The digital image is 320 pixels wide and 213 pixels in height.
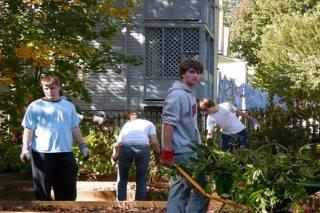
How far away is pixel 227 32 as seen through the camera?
66.2 meters

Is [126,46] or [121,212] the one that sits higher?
[126,46]

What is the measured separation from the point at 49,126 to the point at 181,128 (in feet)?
6.55

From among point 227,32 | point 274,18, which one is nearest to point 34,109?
point 274,18

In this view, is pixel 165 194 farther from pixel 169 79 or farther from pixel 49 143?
pixel 169 79

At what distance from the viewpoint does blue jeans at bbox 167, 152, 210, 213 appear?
7.01 meters

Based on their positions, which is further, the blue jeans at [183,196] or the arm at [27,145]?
the arm at [27,145]

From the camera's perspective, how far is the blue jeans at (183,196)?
7.01 metres

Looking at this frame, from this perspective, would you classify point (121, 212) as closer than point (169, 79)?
Yes

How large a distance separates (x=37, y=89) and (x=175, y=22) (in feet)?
51.3

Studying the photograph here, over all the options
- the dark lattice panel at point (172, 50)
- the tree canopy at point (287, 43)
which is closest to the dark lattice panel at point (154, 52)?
the dark lattice panel at point (172, 50)

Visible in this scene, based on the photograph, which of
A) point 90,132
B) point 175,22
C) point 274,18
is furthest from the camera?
point 274,18

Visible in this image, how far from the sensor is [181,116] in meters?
7.32

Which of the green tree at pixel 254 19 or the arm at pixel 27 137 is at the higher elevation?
the green tree at pixel 254 19

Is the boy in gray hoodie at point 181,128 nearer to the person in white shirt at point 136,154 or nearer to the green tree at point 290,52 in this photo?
the person in white shirt at point 136,154
